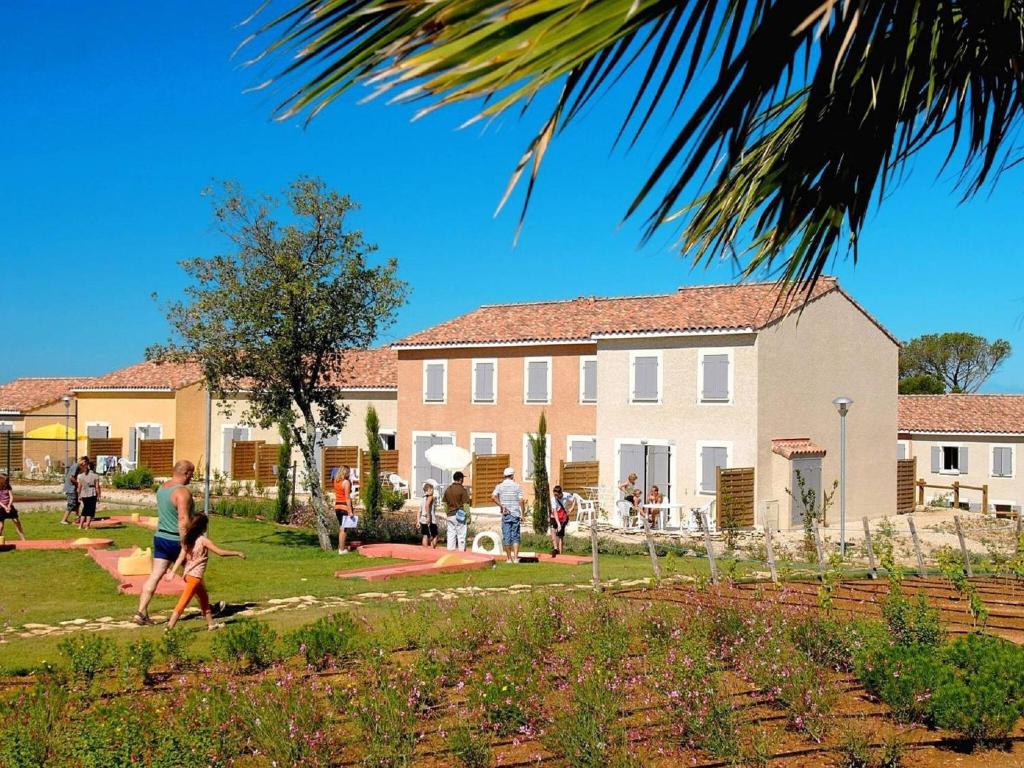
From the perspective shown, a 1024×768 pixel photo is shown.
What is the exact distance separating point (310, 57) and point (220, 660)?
302 inches

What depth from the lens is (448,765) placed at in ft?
19.5

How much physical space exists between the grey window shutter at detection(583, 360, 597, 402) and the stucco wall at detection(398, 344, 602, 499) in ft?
0.71

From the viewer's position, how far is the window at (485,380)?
3400 centimetres

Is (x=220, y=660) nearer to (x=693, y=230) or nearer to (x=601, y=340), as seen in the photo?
(x=693, y=230)

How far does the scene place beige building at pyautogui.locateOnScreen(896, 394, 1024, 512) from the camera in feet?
131

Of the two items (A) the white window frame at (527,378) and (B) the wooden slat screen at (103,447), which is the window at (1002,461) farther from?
(B) the wooden slat screen at (103,447)


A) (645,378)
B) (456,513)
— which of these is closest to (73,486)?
(456,513)

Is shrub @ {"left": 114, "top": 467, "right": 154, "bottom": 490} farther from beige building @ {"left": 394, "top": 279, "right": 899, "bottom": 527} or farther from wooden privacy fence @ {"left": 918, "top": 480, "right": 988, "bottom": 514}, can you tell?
wooden privacy fence @ {"left": 918, "top": 480, "right": 988, "bottom": 514}

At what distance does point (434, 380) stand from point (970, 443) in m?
21.3

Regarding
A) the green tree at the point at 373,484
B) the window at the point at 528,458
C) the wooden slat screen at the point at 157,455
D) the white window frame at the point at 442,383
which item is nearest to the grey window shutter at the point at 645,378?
the window at the point at 528,458

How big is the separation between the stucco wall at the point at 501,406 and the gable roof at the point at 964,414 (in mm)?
16150

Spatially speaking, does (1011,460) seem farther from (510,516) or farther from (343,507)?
(343,507)

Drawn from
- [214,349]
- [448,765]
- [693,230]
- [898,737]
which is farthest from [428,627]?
[214,349]

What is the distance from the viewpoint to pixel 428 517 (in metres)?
20.0
